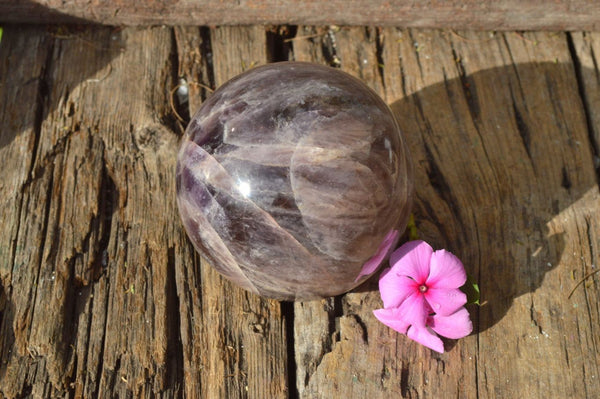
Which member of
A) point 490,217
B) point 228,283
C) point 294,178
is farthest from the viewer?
point 490,217

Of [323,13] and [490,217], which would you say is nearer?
[490,217]

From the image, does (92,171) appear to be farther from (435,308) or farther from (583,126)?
(583,126)

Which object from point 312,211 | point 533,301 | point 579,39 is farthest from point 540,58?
point 312,211

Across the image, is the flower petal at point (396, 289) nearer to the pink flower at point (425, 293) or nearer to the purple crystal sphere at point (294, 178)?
the pink flower at point (425, 293)

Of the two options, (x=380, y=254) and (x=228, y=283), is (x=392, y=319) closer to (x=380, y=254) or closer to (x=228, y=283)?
(x=380, y=254)

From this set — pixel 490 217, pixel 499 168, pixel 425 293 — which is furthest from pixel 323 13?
pixel 425 293

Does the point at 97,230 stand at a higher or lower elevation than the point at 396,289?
higher

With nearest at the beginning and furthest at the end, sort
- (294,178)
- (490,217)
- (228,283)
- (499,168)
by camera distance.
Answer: (294,178) < (228,283) < (490,217) < (499,168)
